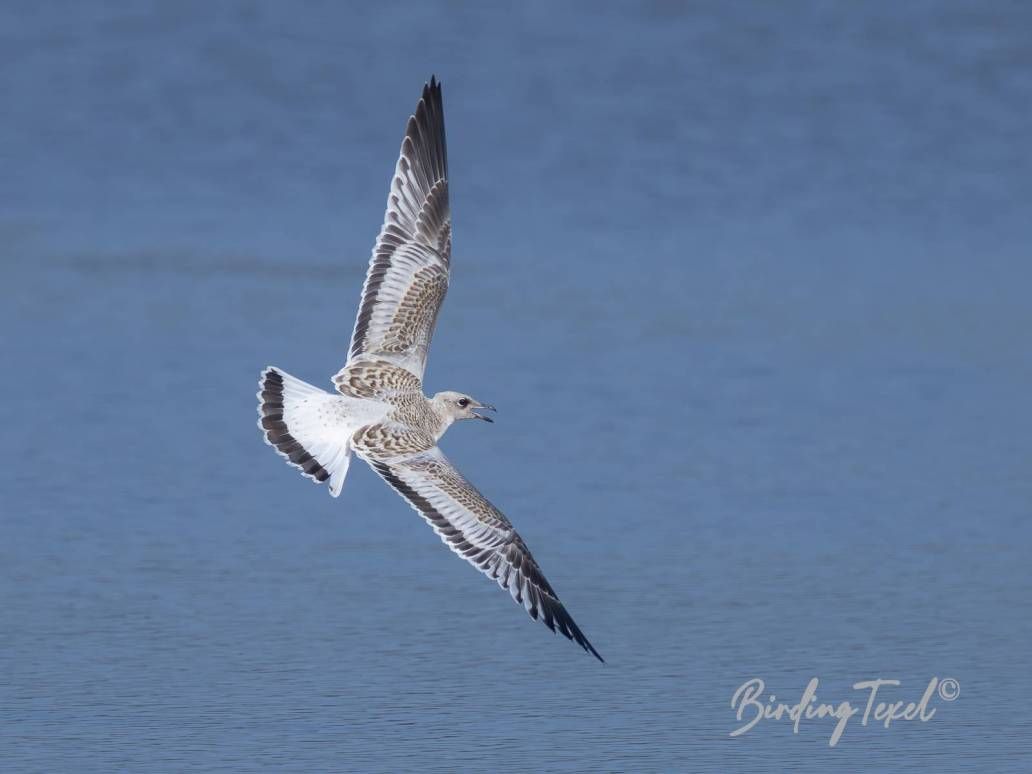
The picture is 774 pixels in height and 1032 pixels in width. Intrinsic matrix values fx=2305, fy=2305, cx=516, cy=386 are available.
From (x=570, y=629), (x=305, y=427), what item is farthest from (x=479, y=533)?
(x=305, y=427)

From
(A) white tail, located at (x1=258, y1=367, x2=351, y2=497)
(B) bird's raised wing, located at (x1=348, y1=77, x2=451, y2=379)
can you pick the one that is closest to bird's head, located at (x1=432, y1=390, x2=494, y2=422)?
(B) bird's raised wing, located at (x1=348, y1=77, x2=451, y2=379)

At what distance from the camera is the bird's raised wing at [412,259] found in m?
8.87

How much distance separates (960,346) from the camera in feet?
41.0

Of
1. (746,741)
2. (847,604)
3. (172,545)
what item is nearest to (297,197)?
(172,545)

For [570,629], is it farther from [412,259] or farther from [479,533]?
[412,259]

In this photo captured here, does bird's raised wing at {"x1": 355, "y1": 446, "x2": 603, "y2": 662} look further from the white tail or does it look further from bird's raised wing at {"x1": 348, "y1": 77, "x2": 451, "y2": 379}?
bird's raised wing at {"x1": 348, "y1": 77, "x2": 451, "y2": 379}

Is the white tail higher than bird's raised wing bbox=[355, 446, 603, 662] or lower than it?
higher

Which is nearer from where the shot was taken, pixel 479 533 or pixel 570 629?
pixel 570 629

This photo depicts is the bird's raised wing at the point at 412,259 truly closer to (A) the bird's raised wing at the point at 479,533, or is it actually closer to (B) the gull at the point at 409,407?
(B) the gull at the point at 409,407

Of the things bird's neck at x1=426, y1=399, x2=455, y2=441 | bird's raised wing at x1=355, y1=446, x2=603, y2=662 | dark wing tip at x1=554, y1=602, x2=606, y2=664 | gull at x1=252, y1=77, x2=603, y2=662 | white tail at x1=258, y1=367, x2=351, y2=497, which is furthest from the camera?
bird's neck at x1=426, y1=399, x2=455, y2=441

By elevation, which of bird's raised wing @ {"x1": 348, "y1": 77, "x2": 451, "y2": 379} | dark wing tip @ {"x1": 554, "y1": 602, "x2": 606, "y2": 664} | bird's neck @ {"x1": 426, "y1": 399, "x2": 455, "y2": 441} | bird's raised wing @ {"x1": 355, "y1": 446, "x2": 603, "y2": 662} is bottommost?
dark wing tip @ {"x1": 554, "y1": 602, "x2": 606, "y2": 664}

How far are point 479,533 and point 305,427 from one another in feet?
2.57

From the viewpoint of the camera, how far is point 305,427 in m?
8.21

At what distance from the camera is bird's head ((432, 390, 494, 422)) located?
895cm
